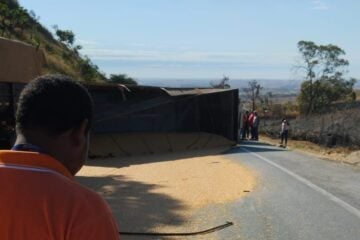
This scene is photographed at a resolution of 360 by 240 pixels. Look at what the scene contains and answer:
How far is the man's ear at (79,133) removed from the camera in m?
2.13

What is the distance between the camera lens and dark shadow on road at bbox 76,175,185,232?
29.6ft

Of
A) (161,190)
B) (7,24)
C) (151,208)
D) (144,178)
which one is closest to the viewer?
(151,208)

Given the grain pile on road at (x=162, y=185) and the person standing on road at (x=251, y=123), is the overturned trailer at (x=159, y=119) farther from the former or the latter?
the person standing on road at (x=251, y=123)

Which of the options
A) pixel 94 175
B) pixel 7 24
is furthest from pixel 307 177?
pixel 7 24

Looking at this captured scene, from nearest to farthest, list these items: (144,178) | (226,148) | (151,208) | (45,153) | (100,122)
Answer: (45,153) → (151,208) → (144,178) → (100,122) → (226,148)

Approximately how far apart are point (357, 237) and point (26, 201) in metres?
6.91

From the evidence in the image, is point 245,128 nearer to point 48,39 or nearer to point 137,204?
point 137,204

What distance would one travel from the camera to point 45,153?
81.5 inches

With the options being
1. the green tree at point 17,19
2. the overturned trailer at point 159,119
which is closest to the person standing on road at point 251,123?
the overturned trailer at point 159,119

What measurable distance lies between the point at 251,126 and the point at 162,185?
73.7 ft

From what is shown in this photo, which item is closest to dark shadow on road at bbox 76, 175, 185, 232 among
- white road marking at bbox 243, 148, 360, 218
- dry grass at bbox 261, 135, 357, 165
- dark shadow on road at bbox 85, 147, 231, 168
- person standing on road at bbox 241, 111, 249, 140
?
white road marking at bbox 243, 148, 360, 218

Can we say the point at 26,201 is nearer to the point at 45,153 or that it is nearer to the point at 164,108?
the point at 45,153

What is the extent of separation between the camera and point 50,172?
1.96 meters

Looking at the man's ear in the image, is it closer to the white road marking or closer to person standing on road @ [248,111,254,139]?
the white road marking
